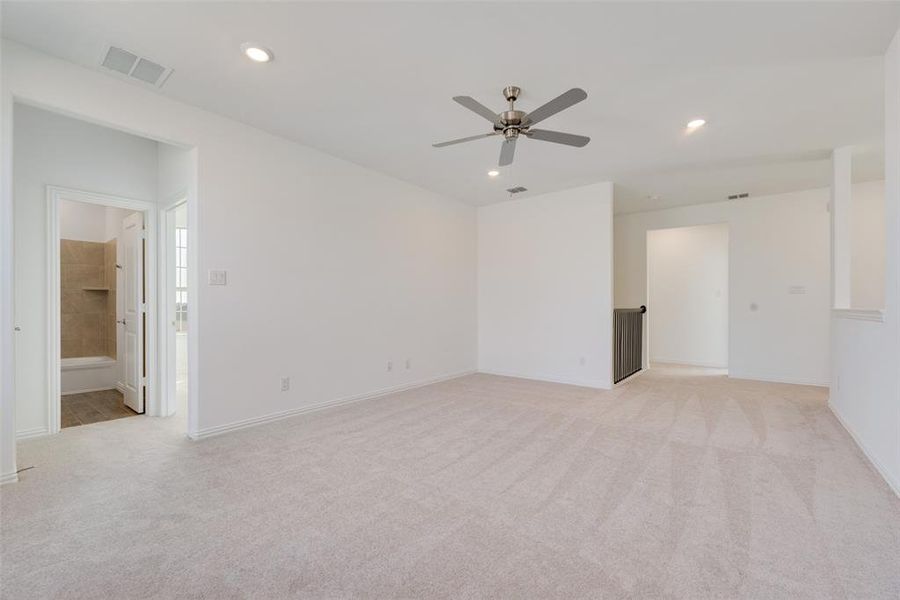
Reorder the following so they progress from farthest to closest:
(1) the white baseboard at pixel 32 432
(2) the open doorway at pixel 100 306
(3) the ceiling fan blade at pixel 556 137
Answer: (2) the open doorway at pixel 100 306 → (1) the white baseboard at pixel 32 432 → (3) the ceiling fan blade at pixel 556 137

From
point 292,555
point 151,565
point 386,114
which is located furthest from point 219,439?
point 386,114

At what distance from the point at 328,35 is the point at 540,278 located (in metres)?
4.18

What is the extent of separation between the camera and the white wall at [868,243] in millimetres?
4969

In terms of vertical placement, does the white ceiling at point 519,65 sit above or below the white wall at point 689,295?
above

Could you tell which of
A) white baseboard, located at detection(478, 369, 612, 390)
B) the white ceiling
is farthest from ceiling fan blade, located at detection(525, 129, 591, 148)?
white baseboard, located at detection(478, 369, 612, 390)

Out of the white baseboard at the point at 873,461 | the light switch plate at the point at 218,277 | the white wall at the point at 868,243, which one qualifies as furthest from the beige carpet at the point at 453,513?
the white wall at the point at 868,243

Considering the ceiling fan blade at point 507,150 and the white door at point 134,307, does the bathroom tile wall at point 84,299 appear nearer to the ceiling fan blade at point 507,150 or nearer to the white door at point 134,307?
the white door at point 134,307

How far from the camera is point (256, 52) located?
2.34 m

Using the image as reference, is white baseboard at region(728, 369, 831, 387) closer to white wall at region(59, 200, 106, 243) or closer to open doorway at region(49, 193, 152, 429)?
open doorway at region(49, 193, 152, 429)

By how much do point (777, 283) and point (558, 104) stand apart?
5.21 m

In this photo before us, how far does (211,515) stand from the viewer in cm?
199

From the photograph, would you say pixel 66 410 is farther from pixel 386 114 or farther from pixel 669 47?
pixel 669 47

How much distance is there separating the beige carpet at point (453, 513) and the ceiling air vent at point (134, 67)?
8.74 feet

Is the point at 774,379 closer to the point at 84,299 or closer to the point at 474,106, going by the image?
the point at 474,106
